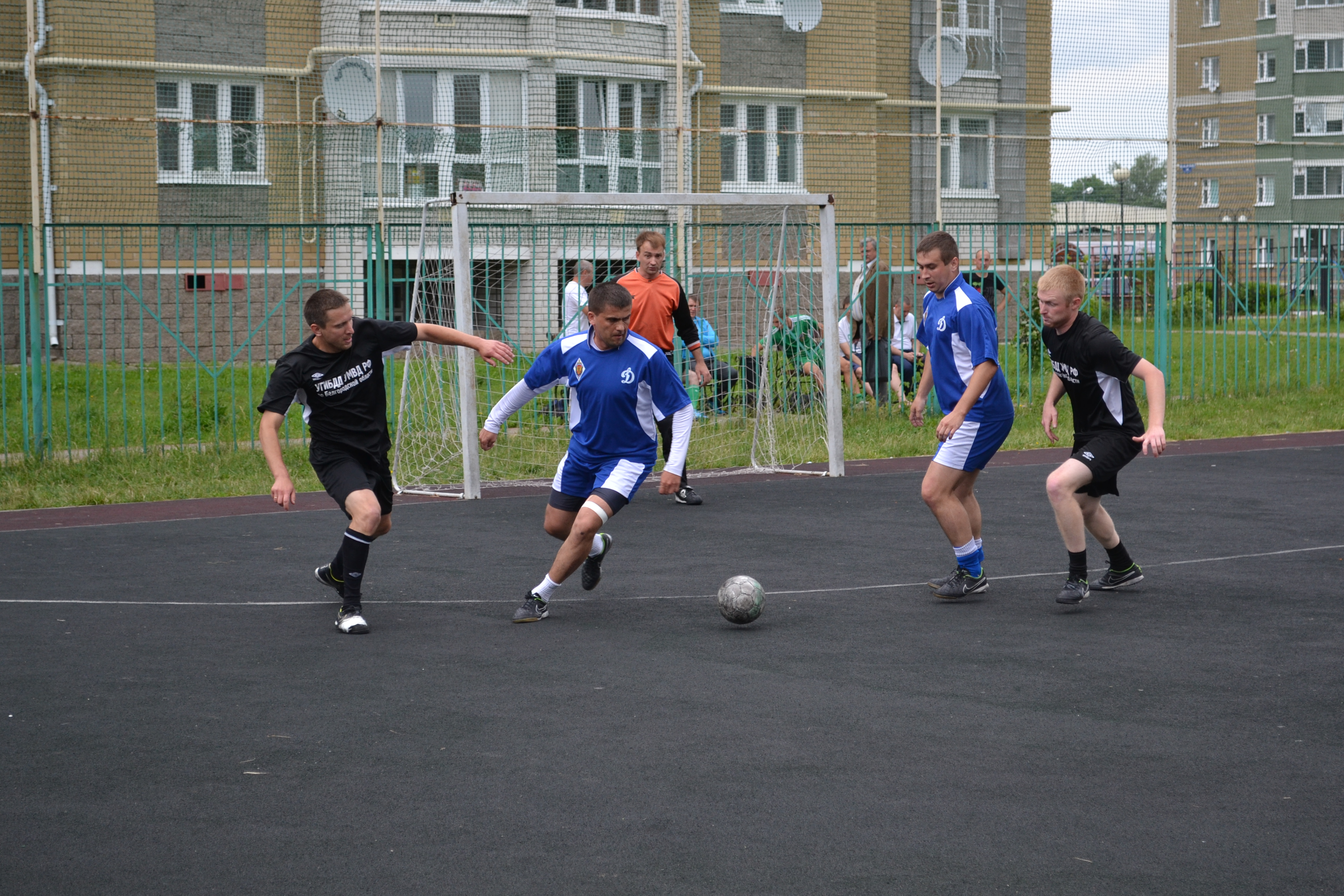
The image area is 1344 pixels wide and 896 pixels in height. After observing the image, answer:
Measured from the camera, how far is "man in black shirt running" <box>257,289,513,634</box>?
267 inches

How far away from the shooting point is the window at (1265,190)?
67.3 feet

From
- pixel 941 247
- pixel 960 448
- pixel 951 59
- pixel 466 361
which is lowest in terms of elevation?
pixel 960 448

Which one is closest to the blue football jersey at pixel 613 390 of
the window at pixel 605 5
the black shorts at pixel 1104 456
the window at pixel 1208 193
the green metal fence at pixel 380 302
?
the black shorts at pixel 1104 456

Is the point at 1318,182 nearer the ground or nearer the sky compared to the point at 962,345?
nearer the sky

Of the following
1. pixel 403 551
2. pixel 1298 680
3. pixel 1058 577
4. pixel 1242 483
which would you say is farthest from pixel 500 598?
pixel 1242 483

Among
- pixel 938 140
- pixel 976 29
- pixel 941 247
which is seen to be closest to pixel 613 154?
pixel 938 140

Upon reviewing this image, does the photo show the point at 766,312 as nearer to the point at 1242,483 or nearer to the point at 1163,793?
the point at 1242,483

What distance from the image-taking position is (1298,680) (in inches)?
219

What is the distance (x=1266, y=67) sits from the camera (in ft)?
78.5

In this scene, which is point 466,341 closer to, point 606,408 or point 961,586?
point 606,408

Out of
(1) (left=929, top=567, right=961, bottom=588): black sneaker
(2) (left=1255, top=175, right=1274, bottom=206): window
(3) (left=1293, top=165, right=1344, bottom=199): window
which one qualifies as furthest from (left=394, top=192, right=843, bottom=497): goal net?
(3) (left=1293, top=165, right=1344, bottom=199): window

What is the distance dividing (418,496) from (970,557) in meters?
5.55

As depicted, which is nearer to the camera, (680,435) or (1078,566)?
(1078,566)

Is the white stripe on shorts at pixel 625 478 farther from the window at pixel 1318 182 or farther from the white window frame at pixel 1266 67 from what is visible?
the window at pixel 1318 182
